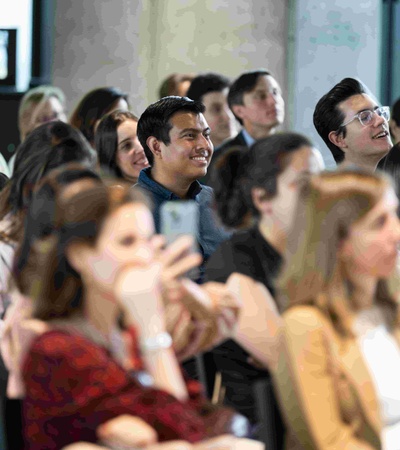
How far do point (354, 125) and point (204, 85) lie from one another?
188cm

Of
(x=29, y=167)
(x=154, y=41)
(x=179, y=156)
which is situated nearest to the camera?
(x=29, y=167)

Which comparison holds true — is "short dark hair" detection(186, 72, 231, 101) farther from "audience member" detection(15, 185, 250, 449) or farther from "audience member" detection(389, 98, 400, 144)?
"audience member" detection(15, 185, 250, 449)

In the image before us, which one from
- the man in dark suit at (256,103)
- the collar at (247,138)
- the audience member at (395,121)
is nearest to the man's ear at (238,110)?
the man in dark suit at (256,103)

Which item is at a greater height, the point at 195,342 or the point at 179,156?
the point at 179,156

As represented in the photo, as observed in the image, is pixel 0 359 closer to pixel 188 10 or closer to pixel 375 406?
pixel 375 406

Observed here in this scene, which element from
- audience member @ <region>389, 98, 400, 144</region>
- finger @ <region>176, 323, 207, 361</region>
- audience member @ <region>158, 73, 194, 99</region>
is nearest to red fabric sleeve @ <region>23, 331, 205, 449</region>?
finger @ <region>176, 323, 207, 361</region>

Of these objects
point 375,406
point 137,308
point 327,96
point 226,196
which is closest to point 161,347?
point 137,308

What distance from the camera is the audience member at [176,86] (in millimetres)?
7355

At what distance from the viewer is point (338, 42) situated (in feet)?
28.1

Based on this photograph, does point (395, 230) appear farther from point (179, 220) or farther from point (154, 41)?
point (154, 41)

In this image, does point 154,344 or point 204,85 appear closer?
point 154,344

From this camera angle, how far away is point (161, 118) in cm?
533

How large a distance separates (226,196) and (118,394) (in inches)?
46.9

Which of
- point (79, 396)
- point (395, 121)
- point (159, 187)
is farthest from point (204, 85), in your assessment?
point (79, 396)
